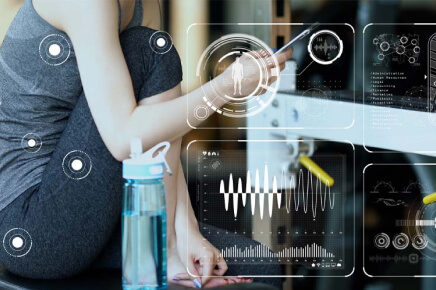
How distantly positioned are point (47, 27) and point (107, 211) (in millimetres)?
414

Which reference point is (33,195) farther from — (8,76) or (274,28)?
(274,28)

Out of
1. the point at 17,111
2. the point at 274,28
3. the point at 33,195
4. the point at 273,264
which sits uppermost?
the point at 274,28

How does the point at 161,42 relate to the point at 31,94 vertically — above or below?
above

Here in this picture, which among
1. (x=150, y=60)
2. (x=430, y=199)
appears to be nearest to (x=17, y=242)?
(x=150, y=60)

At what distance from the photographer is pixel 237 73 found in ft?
7.48

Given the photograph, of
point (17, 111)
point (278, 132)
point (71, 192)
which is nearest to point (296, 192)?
point (278, 132)

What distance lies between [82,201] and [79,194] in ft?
0.06

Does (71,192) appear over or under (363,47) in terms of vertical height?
under

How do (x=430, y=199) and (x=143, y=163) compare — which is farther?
(x=430, y=199)

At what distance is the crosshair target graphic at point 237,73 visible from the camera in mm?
2285

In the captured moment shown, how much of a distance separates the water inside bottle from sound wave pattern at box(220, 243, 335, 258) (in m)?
0.15

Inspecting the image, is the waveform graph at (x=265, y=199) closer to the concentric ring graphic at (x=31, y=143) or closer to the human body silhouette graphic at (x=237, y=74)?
the human body silhouette graphic at (x=237, y=74)

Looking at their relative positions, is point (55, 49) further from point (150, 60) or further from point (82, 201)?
point (82, 201)

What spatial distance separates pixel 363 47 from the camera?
2.32 meters
